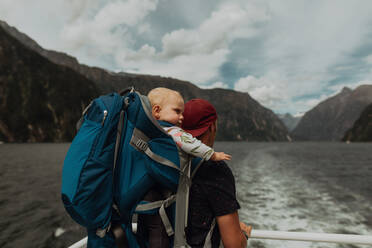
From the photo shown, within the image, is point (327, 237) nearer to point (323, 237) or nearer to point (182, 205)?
point (323, 237)

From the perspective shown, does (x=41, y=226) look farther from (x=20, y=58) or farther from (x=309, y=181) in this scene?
(x=20, y=58)

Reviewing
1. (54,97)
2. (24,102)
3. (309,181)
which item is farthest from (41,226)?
(54,97)

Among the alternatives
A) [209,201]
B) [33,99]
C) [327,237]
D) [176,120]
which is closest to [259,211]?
[327,237]

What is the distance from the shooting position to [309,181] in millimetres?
23000

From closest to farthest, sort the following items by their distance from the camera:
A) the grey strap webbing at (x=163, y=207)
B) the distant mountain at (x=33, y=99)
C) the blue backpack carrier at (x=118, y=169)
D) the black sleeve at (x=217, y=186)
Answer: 1. the blue backpack carrier at (x=118, y=169)
2. the grey strap webbing at (x=163, y=207)
3. the black sleeve at (x=217, y=186)
4. the distant mountain at (x=33, y=99)

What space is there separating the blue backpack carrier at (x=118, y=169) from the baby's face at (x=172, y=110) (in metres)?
0.26

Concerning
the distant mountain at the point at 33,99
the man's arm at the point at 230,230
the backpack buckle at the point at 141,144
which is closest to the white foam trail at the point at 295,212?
the man's arm at the point at 230,230

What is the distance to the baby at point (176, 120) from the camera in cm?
152

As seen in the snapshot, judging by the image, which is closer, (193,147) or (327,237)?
(193,147)

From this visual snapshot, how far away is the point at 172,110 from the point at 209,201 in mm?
748

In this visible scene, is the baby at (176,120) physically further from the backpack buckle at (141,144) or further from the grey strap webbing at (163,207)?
the grey strap webbing at (163,207)

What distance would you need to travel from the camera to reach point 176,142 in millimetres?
1538

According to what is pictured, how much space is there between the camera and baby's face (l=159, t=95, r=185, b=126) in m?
1.70

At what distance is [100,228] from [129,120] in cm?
73
